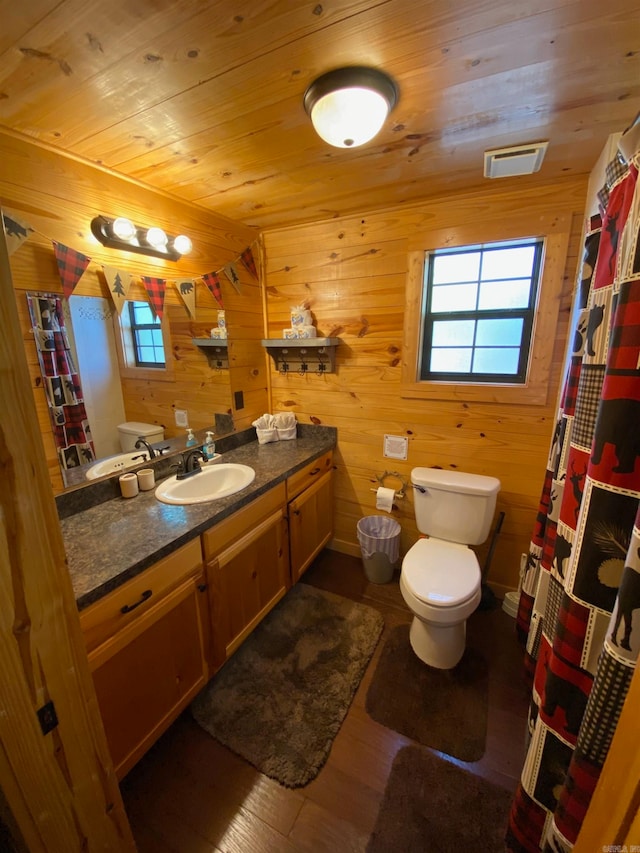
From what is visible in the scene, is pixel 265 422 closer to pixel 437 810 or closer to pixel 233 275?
pixel 233 275

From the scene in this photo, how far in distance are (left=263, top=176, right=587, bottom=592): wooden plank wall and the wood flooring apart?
0.96m

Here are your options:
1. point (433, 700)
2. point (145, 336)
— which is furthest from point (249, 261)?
point (433, 700)

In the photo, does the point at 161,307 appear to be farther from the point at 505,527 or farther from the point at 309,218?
the point at 505,527

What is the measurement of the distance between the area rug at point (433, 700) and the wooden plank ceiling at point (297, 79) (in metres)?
2.34

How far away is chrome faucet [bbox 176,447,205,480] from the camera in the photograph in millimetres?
1751

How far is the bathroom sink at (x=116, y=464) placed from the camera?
4.88ft

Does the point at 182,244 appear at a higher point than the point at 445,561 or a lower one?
higher

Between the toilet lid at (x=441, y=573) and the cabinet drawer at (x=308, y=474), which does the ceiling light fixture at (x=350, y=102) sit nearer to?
the cabinet drawer at (x=308, y=474)

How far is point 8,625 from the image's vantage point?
534 mm

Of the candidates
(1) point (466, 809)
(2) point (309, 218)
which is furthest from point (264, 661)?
(2) point (309, 218)

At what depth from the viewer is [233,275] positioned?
2109 millimetres

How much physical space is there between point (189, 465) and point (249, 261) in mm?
1418

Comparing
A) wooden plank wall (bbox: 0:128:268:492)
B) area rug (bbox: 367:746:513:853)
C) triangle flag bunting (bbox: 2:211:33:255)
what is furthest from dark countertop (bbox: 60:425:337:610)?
area rug (bbox: 367:746:513:853)

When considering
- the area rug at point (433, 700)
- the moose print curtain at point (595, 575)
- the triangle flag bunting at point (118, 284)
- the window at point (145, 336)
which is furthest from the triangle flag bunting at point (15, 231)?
the area rug at point (433, 700)
